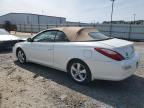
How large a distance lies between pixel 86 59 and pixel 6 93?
2039 mm

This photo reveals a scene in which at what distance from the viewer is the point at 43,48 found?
17.8 feet

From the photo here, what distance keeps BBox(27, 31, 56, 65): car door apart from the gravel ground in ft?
1.62

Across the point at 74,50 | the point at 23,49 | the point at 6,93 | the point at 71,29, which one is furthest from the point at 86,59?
the point at 23,49

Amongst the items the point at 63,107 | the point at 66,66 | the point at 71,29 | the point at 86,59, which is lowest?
the point at 63,107

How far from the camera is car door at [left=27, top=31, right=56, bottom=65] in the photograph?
524 centimetres

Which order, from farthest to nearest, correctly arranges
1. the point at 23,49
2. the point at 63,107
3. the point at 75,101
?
the point at 23,49
the point at 75,101
the point at 63,107

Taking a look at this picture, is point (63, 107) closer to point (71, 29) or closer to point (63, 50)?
point (63, 50)

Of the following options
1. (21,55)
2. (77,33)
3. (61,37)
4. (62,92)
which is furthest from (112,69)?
(21,55)

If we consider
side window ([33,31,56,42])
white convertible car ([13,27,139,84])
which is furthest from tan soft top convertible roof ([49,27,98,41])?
side window ([33,31,56,42])

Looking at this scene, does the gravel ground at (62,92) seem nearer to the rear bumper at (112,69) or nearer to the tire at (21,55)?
the rear bumper at (112,69)

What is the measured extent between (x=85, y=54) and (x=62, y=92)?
1.06m

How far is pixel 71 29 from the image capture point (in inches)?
200

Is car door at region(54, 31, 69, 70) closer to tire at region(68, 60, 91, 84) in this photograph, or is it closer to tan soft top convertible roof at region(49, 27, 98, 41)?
tan soft top convertible roof at region(49, 27, 98, 41)

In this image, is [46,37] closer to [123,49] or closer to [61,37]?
[61,37]
